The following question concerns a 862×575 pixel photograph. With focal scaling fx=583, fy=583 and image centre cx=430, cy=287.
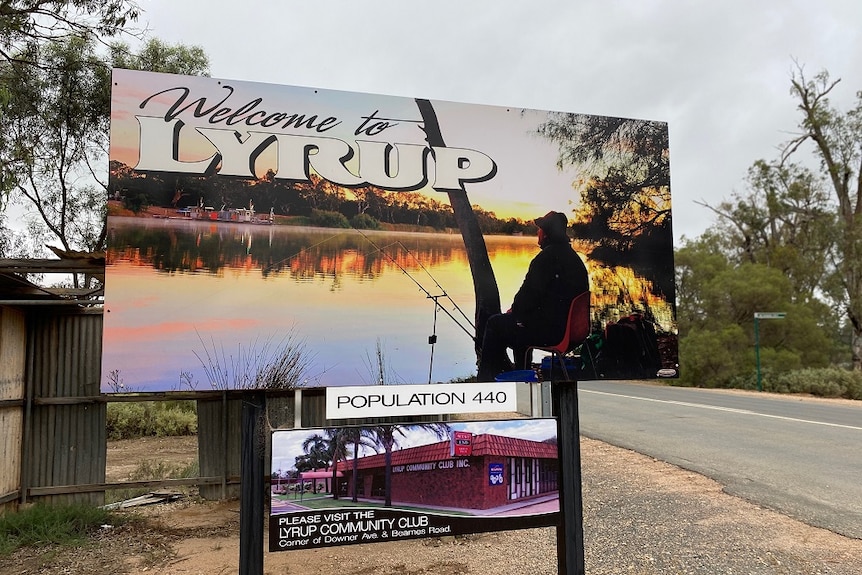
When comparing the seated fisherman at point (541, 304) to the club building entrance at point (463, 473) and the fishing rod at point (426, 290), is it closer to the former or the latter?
the fishing rod at point (426, 290)

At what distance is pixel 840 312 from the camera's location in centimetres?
3512

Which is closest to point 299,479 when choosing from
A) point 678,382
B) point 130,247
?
point 130,247

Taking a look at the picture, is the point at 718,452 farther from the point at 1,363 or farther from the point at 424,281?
the point at 1,363

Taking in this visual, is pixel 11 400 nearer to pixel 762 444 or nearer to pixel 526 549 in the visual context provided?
pixel 526 549

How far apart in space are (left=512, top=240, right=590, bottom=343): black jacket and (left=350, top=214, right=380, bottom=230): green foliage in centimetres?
109

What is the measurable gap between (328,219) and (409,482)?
5.93 ft

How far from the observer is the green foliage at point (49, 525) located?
5588mm

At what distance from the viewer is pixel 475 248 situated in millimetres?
4000

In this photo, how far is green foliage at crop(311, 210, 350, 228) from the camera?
3.71m

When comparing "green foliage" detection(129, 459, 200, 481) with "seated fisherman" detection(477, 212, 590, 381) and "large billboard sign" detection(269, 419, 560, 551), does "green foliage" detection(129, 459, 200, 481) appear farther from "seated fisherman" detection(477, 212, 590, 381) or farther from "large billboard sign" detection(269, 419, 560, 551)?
"seated fisherman" detection(477, 212, 590, 381)

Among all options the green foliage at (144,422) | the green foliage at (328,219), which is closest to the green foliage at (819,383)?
the green foliage at (144,422)

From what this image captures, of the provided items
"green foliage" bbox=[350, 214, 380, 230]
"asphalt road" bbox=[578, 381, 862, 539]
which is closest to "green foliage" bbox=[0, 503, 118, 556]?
"green foliage" bbox=[350, 214, 380, 230]

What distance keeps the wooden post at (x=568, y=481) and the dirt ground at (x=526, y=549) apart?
1.11 meters

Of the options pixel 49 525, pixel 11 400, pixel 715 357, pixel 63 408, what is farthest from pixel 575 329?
pixel 715 357
